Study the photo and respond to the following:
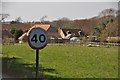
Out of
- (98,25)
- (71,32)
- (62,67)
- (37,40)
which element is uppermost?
(98,25)

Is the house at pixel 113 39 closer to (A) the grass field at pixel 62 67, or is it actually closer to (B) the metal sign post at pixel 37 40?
(A) the grass field at pixel 62 67

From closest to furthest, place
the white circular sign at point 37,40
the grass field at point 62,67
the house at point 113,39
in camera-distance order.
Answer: the white circular sign at point 37,40, the grass field at point 62,67, the house at point 113,39

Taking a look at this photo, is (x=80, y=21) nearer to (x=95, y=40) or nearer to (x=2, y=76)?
(x=95, y=40)

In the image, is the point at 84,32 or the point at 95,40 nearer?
the point at 95,40

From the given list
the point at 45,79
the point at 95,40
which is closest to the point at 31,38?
the point at 45,79

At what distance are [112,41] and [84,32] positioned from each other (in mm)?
25508

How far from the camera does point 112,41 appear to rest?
5122cm

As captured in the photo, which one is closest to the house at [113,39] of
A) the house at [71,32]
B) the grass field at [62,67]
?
the house at [71,32]

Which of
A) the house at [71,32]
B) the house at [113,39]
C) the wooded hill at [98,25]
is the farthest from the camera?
the house at [71,32]

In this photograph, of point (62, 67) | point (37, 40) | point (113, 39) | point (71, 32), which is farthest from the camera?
point (71, 32)

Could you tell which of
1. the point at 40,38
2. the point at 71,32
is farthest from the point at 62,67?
the point at 71,32

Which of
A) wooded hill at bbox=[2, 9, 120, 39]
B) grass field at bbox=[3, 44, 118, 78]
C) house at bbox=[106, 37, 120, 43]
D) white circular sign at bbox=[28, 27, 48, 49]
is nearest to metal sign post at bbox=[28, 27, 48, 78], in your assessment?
white circular sign at bbox=[28, 27, 48, 49]

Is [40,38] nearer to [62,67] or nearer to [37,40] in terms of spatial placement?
[37,40]

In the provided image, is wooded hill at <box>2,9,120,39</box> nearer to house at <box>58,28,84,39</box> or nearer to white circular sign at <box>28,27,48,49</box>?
house at <box>58,28,84,39</box>
